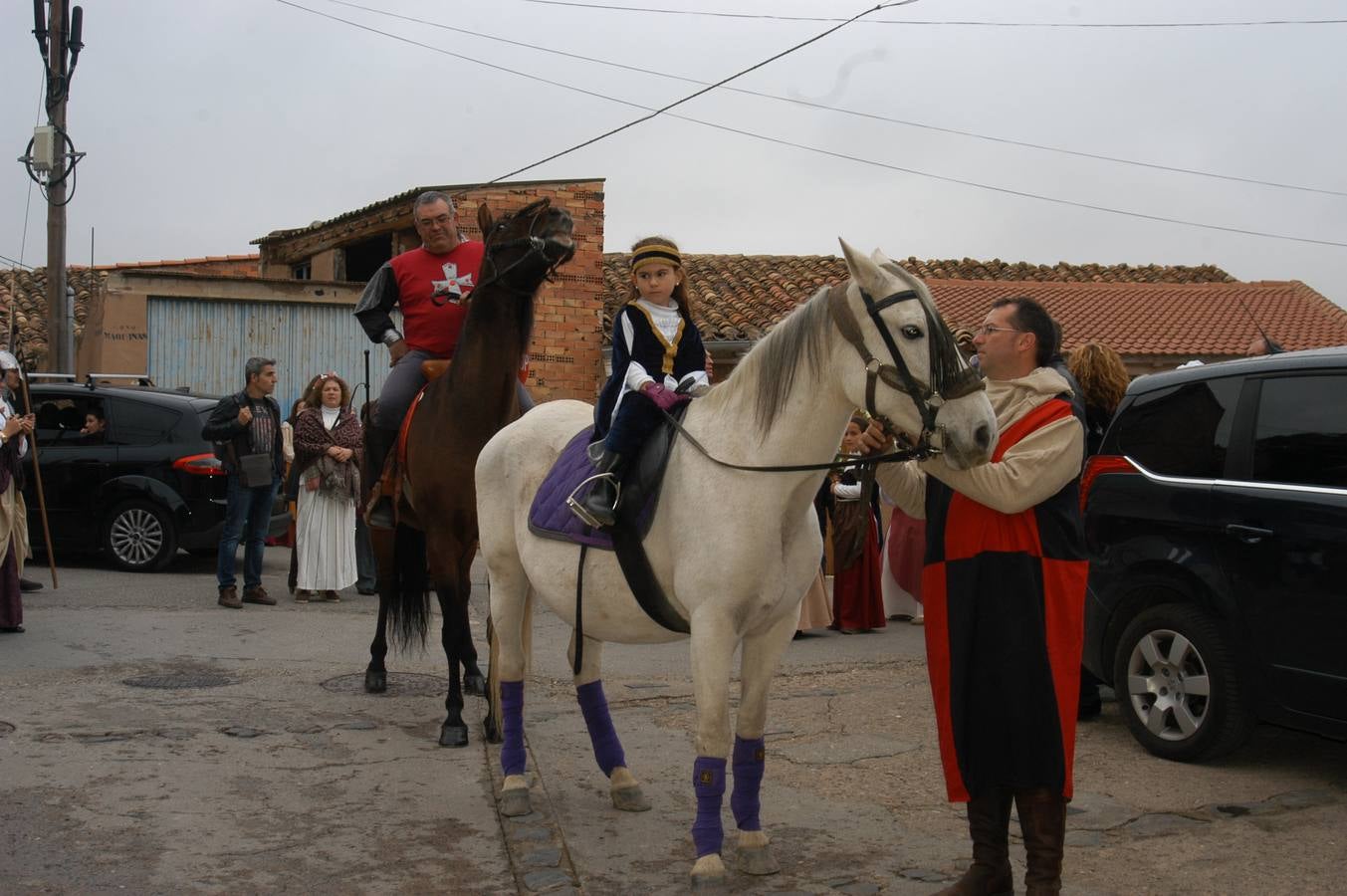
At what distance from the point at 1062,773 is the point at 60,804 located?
3998mm

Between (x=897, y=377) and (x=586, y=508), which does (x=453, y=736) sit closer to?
(x=586, y=508)

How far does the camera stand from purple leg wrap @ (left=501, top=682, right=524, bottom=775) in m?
5.40

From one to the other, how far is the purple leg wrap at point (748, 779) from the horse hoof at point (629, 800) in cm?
83

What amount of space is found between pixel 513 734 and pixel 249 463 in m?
7.05

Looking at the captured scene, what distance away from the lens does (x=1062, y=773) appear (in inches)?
154

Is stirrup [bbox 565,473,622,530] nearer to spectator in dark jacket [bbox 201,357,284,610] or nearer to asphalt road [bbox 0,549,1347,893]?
asphalt road [bbox 0,549,1347,893]

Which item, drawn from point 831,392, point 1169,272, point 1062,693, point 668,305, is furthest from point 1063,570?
point 1169,272

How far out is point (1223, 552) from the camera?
6109 mm

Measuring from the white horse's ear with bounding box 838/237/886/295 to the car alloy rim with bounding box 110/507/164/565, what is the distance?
11.1 metres

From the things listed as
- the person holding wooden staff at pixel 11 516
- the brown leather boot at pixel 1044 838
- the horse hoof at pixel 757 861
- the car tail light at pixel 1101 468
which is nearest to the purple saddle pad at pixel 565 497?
the horse hoof at pixel 757 861

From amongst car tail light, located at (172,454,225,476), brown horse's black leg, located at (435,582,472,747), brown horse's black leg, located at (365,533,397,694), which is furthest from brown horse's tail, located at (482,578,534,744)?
car tail light, located at (172,454,225,476)

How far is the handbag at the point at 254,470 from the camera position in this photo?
11.5m

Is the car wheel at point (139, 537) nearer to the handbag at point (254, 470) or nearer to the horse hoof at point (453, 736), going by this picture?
the handbag at point (254, 470)

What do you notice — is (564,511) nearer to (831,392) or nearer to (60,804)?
(831,392)
